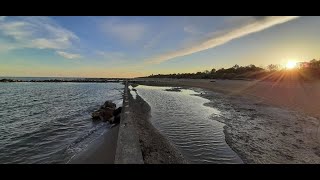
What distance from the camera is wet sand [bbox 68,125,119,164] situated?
518cm

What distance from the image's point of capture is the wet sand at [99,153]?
5184 millimetres

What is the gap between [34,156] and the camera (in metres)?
6.31

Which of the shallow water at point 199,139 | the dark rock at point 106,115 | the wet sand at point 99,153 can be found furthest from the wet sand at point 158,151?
the dark rock at point 106,115

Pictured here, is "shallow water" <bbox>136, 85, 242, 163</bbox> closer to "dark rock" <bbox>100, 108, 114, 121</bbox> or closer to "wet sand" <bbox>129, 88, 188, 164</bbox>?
"wet sand" <bbox>129, 88, 188, 164</bbox>

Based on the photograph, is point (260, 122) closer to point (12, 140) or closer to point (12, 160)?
point (12, 160)

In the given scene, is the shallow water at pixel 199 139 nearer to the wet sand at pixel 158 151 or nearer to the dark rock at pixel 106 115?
the wet sand at pixel 158 151

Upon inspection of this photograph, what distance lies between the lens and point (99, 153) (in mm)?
5676

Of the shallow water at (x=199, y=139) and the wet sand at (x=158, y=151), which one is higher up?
the wet sand at (x=158, y=151)

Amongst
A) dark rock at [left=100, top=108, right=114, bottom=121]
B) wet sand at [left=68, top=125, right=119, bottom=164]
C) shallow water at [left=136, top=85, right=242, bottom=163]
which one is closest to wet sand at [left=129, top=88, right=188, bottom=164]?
shallow water at [left=136, top=85, right=242, bottom=163]

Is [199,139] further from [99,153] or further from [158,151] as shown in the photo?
[99,153]
